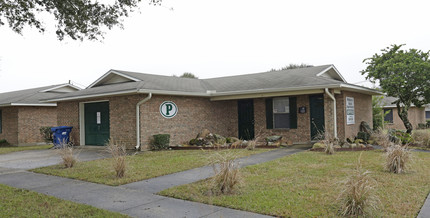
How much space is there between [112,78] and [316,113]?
10.7 metres

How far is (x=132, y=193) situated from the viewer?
20.2ft

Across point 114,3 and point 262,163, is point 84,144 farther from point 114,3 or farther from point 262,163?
point 262,163

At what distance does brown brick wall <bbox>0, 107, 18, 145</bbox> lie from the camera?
19.6 meters

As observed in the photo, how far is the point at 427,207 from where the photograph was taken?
15.9 feet

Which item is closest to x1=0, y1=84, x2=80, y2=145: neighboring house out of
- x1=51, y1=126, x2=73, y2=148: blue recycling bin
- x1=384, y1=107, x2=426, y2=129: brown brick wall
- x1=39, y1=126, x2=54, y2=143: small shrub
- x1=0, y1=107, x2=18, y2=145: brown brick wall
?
x1=0, y1=107, x2=18, y2=145: brown brick wall

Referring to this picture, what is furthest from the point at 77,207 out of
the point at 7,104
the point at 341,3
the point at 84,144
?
the point at 7,104

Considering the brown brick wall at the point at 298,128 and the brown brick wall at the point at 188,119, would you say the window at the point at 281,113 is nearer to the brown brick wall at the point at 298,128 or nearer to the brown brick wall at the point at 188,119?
the brown brick wall at the point at 298,128

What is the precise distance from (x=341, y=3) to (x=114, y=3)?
768 centimetres

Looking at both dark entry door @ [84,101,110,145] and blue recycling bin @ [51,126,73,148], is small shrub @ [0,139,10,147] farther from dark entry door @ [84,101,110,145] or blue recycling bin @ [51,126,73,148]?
dark entry door @ [84,101,110,145]

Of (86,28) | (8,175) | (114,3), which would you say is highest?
(114,3)

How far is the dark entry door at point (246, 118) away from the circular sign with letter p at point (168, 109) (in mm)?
3655

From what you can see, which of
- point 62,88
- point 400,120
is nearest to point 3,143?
point 62,88

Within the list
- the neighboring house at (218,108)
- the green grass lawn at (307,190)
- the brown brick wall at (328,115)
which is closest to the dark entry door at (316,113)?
the neighboring house at (218,108)

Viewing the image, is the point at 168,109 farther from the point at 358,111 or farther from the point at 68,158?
the point at 358,111
